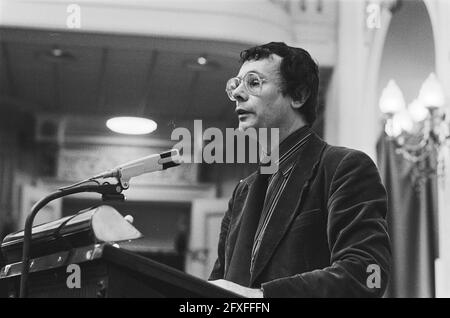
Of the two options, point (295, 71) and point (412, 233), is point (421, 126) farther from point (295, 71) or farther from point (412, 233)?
point (295, 71)

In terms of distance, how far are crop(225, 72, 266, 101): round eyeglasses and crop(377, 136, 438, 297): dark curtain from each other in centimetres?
376

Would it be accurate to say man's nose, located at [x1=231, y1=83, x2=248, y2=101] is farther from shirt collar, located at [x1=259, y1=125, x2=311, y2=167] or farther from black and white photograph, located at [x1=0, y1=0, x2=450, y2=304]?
shirt collar, located at [x1=259, y1=125, x2=311, y2=167]

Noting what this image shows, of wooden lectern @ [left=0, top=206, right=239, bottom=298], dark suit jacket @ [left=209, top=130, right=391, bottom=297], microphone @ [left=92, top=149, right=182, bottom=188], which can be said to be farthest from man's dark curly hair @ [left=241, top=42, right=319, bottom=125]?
wooden lectern @ [left=0, top=206, right=239, bottom=298]

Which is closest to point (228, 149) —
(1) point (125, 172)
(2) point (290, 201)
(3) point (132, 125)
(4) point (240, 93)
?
(3) point (132, 125)

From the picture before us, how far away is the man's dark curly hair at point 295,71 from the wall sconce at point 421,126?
2.95m

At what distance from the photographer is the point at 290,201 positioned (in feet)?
5.22

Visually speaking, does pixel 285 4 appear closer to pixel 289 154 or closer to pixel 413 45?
pixel 413 45

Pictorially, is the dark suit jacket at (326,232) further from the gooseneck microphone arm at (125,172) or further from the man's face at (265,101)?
the gooseneck microphone arm at (125,172)

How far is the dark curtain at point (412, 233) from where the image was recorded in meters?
5.41

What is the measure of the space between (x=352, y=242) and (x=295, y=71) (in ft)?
1.56

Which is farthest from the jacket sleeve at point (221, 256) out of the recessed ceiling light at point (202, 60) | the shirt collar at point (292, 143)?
the recessed ceiling light at point (202, 60)

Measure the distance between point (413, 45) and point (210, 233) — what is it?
3092 millimetres

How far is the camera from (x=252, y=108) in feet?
5.57
